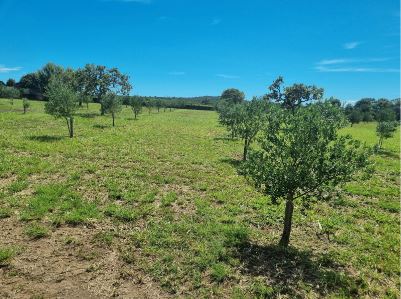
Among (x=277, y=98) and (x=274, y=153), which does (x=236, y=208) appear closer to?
(x=274, y=153)

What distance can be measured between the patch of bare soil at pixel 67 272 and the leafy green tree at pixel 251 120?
17.5 metres

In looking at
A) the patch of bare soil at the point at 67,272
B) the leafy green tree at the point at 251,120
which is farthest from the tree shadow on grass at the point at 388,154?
the patch of bare soil at the point at 67,272

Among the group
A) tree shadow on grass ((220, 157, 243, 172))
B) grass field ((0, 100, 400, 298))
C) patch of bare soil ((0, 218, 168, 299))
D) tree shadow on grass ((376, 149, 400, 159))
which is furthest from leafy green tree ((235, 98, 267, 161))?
tree shadow on grass ((376, 149, 400, 159))

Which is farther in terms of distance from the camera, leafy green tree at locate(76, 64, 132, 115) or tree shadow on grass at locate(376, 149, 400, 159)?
leafy green tree at locate(76, 64, 132, 115)

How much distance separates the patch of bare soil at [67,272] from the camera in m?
8.72

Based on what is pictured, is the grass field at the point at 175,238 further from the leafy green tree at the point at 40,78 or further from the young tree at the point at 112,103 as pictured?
the leafy green tree at the point at 40,78

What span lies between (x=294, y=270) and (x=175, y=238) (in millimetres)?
4333

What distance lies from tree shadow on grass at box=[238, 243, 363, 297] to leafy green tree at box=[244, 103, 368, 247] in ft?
5.72

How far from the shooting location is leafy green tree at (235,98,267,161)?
87.5 feet

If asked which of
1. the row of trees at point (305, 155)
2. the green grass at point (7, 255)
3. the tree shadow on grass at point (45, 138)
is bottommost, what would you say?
the green grass at point (7, 255)

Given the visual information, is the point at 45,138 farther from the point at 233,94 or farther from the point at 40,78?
the point at 233,94

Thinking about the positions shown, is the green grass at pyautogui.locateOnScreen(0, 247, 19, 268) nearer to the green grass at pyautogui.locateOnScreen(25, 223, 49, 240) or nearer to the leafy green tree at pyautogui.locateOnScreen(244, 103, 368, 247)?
the green grass at pyautogui.locateOnScreen(25, 223, 49, 240)

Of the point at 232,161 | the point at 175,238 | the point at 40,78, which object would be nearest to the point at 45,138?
the point at 232,161

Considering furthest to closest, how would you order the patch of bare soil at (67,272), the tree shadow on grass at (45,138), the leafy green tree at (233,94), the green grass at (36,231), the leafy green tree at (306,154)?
the leafy green tree at (233,94) < the tree shadow on grass at (45,138) < the green grass at (36,231) < the leafy green tree at (306,154) < the patch of bare soil at (67,272)
